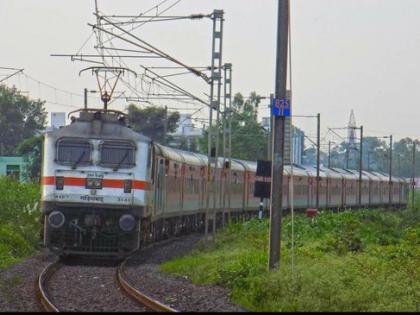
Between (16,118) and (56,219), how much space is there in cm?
6010

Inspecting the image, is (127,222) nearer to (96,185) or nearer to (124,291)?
(96,185)

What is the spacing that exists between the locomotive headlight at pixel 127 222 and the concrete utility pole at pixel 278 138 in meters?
5.10

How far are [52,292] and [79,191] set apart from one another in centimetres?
547

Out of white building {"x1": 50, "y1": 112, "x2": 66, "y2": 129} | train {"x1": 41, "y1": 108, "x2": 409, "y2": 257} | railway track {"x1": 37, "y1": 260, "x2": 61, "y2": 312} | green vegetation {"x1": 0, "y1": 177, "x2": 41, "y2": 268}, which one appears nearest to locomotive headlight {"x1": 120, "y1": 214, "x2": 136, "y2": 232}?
train {"x1": 41, "y1": 108, "x2": 409, "y2": 257}

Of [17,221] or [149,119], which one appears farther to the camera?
[149,119]

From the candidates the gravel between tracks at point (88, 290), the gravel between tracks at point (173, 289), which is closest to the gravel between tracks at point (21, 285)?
the gravel between tracks at point (88, 290)

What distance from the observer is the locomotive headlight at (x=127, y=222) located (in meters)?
21.2

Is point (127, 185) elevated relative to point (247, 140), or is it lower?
lower

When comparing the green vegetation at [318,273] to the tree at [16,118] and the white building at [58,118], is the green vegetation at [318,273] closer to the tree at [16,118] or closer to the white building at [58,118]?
the tree at [16,118]

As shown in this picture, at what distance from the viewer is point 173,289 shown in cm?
1662

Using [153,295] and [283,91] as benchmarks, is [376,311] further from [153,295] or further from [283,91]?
[283,91]

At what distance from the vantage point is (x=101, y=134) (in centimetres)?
2153

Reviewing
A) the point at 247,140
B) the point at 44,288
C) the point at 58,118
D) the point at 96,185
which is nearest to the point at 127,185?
the point at 96,185

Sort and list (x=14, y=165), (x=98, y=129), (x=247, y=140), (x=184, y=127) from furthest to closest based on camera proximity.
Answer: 1. (x=184, y=127)
2. (x=247, y=140)
3. (x=14, y=165)
4. (x=98, y=129)
